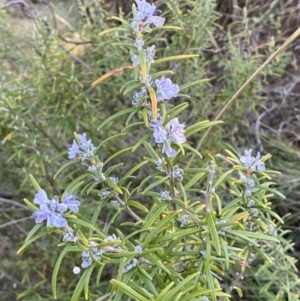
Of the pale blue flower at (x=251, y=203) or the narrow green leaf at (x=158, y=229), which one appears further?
the pale blue flower at (x=251, y=203)

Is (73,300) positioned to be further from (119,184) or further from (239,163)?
(239,163)

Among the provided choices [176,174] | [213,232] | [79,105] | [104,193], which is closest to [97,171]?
[104,193]

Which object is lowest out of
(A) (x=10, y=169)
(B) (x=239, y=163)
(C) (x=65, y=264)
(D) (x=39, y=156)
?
(C) (x=65, y=264)

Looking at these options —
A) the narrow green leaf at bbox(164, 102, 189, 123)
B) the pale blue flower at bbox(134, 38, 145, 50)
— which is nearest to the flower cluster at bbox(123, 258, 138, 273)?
the narrow green leaf at bbox(164, 102, 189, 123)

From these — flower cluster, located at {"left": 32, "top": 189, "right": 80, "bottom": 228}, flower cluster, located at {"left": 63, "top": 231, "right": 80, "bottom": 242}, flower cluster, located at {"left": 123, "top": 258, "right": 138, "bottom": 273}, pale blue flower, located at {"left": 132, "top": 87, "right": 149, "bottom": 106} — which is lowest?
flower cluster, located at {"left": 123, "top": 258, "right": 138, "bottom": 273}

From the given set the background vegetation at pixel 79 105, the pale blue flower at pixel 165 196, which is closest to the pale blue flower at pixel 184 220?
the pale blue flower at pixel 165 196

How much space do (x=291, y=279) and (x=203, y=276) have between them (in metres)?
0.64

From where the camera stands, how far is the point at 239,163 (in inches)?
42.4

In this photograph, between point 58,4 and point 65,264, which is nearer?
point 65,264

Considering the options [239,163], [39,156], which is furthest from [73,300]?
[39,156]

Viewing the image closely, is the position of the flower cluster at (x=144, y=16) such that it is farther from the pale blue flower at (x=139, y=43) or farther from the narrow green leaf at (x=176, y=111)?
the narrow green leaf at (x=176, y=111)

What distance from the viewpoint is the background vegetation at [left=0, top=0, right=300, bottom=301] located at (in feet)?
5.64

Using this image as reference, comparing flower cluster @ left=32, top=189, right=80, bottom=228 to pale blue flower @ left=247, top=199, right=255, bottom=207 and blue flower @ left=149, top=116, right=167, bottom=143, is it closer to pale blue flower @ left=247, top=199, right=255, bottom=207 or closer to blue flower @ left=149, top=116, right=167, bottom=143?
blue flower @ left=149, top=116, right=167, bottom=143

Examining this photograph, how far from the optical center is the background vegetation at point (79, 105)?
1.72 m
